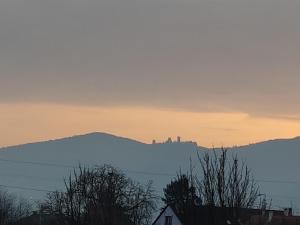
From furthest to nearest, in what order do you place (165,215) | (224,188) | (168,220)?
(165,215) < (168,220) < (224,188)

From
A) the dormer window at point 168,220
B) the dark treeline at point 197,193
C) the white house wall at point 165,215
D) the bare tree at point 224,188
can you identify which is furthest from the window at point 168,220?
the bare tree at point 224,188

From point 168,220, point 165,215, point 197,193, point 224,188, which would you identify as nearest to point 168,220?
point 168,220

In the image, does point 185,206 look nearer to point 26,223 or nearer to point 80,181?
point 80,181

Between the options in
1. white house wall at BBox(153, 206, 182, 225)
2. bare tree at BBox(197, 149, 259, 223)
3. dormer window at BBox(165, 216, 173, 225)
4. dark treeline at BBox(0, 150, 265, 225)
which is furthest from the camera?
dormer window at BBox(165, 216, 173, 225)

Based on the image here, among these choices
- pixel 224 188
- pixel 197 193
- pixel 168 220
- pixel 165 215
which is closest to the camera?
pixel 224 188

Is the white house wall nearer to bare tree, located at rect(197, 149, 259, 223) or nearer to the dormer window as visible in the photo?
the dormer window

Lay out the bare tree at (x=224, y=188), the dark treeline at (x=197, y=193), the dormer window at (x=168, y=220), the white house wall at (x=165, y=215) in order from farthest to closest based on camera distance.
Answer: the dormer window at (x=168, y=220)
the white house wall at (x=165, y=215)
the dark treeline at (x=197, y=193)
the bare tree at (x=224, y=188)

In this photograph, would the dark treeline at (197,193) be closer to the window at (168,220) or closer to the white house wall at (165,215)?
the white house wall at (165,215)

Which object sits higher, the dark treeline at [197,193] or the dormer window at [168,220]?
the dormer window at [168,220]

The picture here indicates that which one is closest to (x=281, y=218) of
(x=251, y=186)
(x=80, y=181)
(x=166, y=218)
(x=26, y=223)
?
(x=166, y=218)

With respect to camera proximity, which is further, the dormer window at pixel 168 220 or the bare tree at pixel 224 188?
the dormer window at pixel 168 220

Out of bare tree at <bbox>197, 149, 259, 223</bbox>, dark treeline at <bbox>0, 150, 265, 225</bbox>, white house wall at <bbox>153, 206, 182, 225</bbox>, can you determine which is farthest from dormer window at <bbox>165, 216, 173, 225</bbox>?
bare tree at <bbox>197, 149, 259, 223</bbox>

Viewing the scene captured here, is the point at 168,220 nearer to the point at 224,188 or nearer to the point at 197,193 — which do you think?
the point at 197,193

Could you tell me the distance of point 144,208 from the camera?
84875 millimetres
